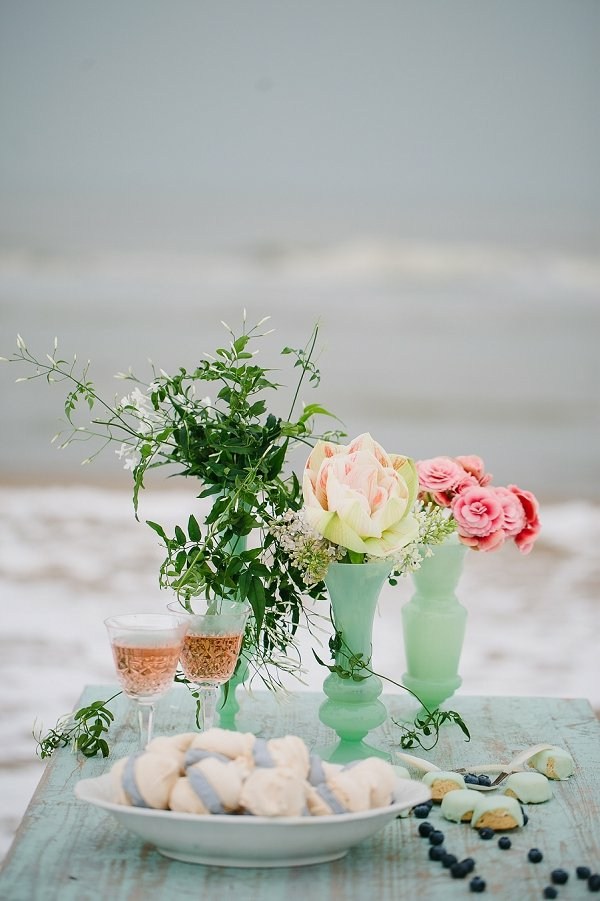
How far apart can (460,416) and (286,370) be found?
28.0 inches

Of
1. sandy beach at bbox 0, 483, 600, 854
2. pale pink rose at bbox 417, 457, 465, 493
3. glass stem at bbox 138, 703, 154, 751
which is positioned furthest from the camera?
sandy beach at bbox 0, 483, 600, 854

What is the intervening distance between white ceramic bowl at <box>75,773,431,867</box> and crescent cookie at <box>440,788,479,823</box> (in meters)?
0.12

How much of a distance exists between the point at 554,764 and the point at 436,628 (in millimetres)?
255

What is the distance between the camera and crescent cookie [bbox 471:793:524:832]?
1019 millimetres

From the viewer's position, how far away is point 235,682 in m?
1.34

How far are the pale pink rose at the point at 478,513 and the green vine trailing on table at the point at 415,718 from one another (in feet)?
0.71

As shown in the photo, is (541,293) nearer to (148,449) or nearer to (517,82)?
(517,82)

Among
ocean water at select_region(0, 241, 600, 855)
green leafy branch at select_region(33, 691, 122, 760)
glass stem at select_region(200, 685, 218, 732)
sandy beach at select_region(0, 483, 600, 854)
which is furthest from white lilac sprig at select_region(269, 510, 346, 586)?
Result: ocean water at select_region(0, 241, 600, 855)

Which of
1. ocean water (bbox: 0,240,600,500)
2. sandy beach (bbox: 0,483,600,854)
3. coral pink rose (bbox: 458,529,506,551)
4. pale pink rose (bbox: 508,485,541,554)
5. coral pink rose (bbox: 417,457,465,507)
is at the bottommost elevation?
sandy beach (bbox: 0,483,600,854)

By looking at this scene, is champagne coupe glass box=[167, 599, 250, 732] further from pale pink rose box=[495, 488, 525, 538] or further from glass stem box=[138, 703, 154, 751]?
pale pink rose box=[495, 488, 525, 538]

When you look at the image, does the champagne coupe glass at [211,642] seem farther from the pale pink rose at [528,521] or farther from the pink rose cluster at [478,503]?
the pale pink rose at [528,521]

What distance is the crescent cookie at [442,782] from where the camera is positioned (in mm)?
1094

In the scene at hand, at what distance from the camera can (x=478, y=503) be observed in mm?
1379

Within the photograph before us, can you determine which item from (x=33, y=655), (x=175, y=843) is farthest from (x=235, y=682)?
(x=33, y=655)
